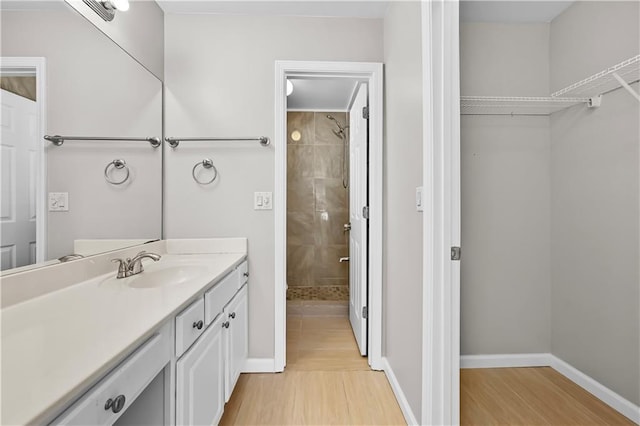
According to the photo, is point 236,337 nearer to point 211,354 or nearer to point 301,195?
point 211,354

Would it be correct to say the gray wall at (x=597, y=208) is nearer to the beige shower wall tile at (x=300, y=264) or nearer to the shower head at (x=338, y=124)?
the shower head at (x=338, y=124)

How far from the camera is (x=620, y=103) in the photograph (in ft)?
5.61

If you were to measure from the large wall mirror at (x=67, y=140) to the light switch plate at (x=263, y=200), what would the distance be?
0.66 metres

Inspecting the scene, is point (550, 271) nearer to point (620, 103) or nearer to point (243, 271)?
point (620, 103)

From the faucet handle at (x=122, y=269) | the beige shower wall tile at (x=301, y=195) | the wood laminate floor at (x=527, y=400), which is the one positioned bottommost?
the wood laminate floor at (x=527, y=400)

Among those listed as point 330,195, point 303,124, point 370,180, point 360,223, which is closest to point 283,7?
point 370,180

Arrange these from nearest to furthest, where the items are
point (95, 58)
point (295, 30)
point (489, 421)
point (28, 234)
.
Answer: point (28, 234) < point (95, 58) < point (489, 421) < point (295, 30)

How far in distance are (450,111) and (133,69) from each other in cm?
173

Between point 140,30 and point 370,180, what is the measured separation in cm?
170

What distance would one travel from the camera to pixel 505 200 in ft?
7.06

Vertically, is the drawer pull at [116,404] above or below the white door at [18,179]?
below

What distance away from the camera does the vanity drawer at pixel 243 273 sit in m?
1.87

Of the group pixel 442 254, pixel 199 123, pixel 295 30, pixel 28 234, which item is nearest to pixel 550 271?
pixel 442 254

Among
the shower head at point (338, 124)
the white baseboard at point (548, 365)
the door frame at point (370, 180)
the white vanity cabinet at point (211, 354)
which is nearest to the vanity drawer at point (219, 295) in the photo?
the white vanity cabinet at point (211, 354)
